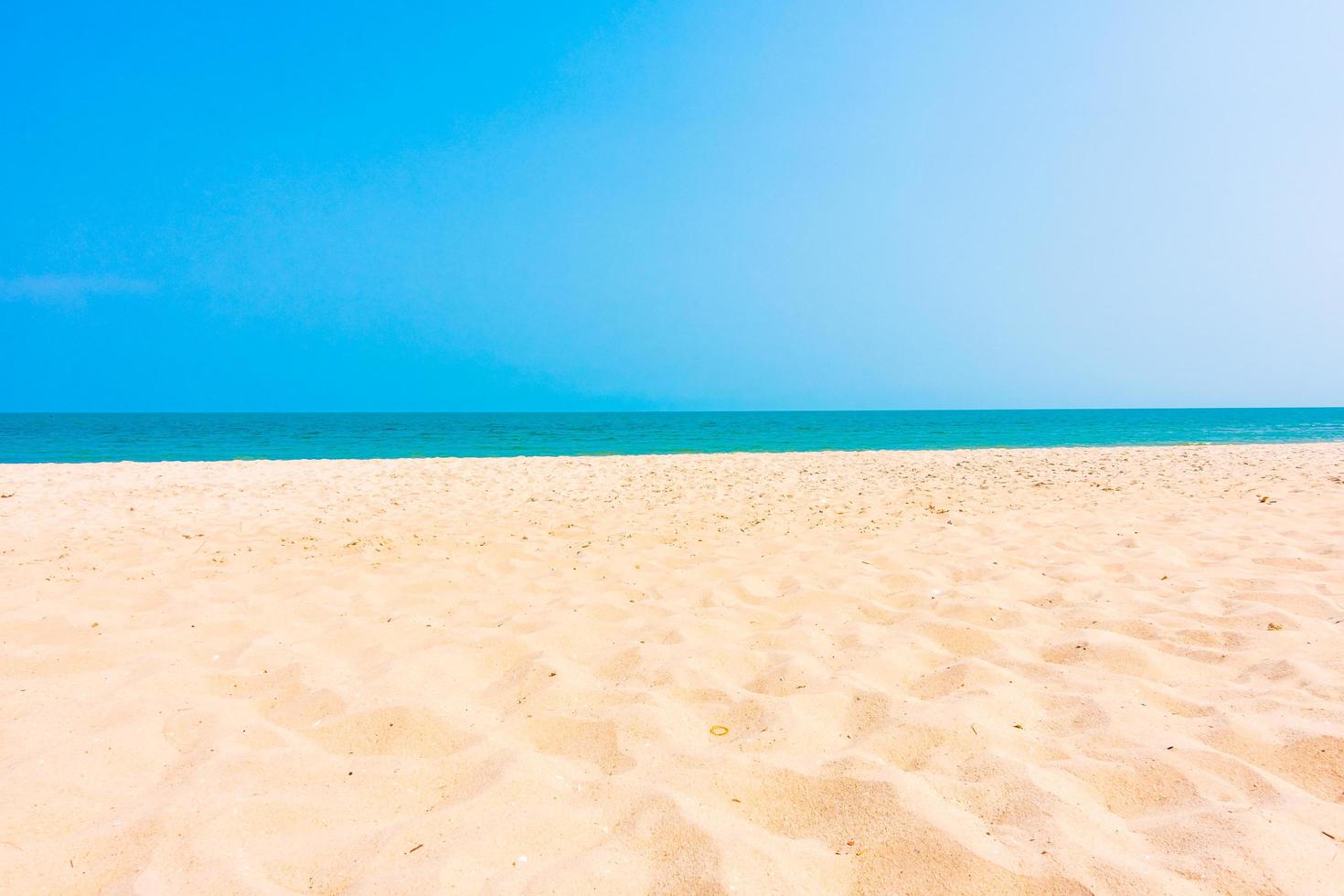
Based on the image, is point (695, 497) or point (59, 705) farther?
point (695, 497)

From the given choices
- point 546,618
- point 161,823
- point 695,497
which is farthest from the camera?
point 695,497

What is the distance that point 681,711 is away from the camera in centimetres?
273

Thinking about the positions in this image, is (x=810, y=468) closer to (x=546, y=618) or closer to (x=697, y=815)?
(x=546, y=618)

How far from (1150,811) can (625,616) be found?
8.32 ft

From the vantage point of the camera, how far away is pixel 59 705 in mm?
2768

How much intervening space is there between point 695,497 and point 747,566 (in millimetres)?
3460

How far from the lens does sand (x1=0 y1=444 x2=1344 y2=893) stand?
1.83 meters

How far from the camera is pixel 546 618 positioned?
153 inches

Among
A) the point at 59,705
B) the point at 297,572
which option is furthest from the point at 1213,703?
the point at 297,572

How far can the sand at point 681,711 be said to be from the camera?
183 centimetres

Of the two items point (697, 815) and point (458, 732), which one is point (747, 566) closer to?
point (458, 732)

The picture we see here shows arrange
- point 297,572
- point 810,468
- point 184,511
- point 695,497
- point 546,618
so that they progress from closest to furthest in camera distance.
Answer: point 546,618
point 297,572
point 184,511
point 695,497
point 810,468

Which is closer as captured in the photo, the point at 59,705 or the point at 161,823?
the point at 161,823

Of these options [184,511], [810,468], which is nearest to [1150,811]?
[184,511]
